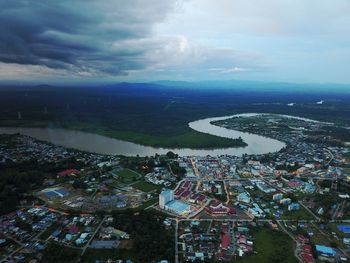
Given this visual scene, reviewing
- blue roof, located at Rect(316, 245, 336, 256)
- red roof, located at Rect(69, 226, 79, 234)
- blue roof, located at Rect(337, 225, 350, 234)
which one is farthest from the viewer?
blue roof, located at Rect(337, 225, 350, 234)

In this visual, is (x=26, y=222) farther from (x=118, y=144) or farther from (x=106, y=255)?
(x=118, y=144)

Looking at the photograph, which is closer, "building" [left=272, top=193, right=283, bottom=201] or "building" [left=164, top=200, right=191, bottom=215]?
"building" [left=164, top=200, right=191, bottom=215]

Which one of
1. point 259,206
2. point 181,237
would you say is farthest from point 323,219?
point 181,237

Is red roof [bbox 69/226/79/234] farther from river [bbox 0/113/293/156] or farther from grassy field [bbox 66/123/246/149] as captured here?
grassy field [bbox 66/123/246/149]

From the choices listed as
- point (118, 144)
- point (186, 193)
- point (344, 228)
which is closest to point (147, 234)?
point (186, 193)

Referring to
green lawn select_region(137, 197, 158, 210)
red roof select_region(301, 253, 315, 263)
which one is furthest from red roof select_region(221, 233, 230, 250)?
green lawn select_region(137, 197, 158, 210)

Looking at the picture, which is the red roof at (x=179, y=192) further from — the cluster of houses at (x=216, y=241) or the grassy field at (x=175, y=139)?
the grassy field at (x=175, y=139)
